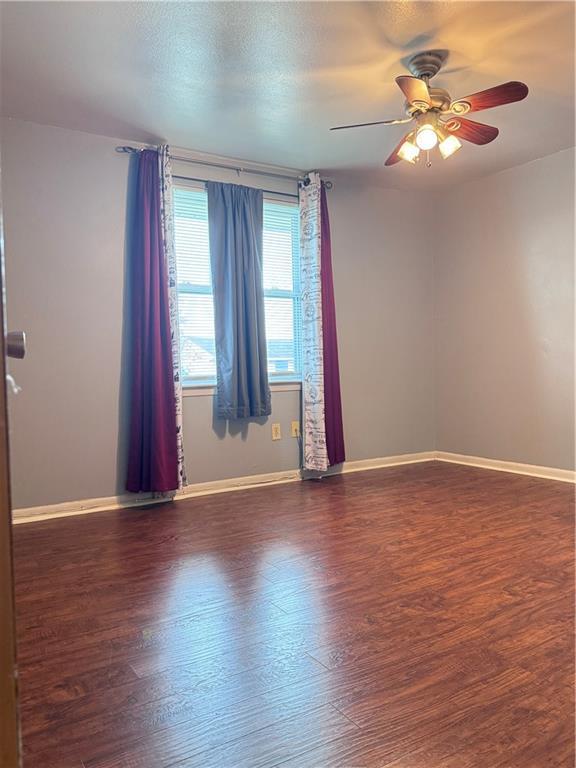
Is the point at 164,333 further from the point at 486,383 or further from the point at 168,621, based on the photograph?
the point at 486,383

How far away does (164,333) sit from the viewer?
11.6 feet

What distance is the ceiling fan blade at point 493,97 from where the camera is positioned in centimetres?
229

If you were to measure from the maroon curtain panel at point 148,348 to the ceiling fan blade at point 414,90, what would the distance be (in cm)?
182

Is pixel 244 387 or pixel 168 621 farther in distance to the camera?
pixel 244 387

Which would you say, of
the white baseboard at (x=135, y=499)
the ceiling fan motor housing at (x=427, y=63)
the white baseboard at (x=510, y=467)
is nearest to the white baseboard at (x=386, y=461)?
the white baseboard at (x=510, y=467)

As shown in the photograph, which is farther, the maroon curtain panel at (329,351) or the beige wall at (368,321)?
the maroon curtain panel at (329,351)

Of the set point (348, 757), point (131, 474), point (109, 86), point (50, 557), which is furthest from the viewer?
point (131, 474)

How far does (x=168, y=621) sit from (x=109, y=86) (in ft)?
8.65

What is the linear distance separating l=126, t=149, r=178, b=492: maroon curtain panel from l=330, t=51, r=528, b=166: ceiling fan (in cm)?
164

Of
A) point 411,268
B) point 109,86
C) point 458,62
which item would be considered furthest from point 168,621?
point 411,268

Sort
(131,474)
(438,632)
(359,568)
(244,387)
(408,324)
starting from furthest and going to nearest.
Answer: (408,324)
(244,387)
(131,474)
(359,568)
(438,632)

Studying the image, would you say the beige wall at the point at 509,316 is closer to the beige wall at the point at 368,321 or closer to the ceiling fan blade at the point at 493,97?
the beige wall at the point at 368,321

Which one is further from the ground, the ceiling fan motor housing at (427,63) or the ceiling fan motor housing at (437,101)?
the ceiling fan motor housing at (427,63)

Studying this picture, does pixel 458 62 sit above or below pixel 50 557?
above
